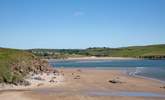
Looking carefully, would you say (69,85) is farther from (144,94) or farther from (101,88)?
(144,94)

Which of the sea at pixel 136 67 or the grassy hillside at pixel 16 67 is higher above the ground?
the grassy hillside at pixel 16 67

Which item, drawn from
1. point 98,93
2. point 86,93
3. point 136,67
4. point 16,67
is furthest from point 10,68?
point 136,67

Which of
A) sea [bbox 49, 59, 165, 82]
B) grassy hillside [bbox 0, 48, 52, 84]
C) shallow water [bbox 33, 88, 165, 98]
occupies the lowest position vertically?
sea [bbox 49, 59, 165, 82]

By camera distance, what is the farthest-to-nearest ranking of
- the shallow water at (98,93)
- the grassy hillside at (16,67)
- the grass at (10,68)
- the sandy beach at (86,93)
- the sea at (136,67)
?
the sea at (136,67) < the grassy hillside at (16,67) < the grass at (10,68) < the shallow water at (98,93) < the sandy beach at (86,93)

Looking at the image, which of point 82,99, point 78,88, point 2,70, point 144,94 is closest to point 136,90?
point 144,94

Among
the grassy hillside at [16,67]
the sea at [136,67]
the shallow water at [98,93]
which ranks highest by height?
the grassy hillside at [16,67]

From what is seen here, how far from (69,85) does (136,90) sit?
9.74 meters

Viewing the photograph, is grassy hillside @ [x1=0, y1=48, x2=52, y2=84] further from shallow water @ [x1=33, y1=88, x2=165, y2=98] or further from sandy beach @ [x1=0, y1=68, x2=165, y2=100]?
shallow water @ [x1=33, y1=88, x2=165, y2=98]

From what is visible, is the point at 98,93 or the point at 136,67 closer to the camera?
the point at 98,93

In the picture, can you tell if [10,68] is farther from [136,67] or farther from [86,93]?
[136,67]

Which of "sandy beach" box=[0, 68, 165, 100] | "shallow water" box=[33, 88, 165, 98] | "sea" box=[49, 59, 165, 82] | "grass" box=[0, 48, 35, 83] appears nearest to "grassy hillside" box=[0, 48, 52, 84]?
"grass" box=[0, 48, 35, 83]

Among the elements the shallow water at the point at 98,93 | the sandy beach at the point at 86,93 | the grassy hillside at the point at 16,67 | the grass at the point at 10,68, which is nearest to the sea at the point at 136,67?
the sandy beach at the point at 86,93

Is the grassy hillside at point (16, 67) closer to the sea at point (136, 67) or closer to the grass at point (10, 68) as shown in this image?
the grass at point (10, 68)

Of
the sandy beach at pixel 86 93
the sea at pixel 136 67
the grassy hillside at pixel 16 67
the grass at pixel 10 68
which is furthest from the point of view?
the sea at pixel 136 67
